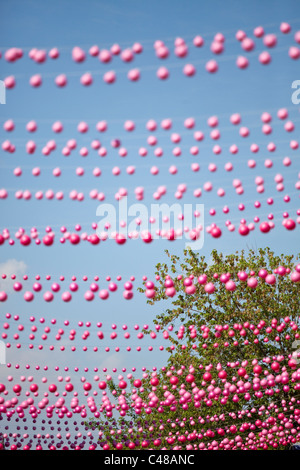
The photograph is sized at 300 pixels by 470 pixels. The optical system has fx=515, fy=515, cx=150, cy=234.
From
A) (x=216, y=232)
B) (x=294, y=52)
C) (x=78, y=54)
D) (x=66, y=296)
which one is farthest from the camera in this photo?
(x=66, y=296)

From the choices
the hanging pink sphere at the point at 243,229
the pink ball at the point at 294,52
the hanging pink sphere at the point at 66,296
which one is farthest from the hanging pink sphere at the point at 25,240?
the pink ball at the point at 294,52

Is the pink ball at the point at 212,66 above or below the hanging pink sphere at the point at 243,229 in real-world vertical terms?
above

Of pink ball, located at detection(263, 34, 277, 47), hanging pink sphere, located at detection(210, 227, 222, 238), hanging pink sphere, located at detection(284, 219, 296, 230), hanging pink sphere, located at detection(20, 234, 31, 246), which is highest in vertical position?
pink ball, located at detection(263, 34, 277, 47)

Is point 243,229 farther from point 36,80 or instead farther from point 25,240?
point 36,80

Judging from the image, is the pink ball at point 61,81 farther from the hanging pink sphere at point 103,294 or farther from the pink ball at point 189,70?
the hanging pink sphere at point 103,294

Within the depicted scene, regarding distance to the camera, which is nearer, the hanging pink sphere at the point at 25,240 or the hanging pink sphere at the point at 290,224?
the hanging pink sphere at the point at 25,240

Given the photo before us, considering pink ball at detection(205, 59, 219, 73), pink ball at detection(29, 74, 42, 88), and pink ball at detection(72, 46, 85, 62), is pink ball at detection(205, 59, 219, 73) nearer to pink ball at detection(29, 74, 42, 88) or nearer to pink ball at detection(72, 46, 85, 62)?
pink ball at detection(72, 46, 85, 62)

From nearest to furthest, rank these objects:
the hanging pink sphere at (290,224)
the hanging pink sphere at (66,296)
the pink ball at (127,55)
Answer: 1. the pink ball at (127,55)
2. the hanging pink sphere at (290,224)
3. the hanging pink sphere at (66,296)

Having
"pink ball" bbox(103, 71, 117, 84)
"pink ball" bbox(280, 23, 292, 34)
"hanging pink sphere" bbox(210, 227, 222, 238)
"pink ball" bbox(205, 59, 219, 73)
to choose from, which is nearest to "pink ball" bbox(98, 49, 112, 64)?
"pink ball" bbox(103, 71, 117, 84)

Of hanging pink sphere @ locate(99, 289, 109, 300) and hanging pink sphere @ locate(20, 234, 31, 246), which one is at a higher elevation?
hanging pink sphere @ locate(20, 234, 31, 246)

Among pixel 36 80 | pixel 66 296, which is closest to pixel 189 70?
pixel 36 80

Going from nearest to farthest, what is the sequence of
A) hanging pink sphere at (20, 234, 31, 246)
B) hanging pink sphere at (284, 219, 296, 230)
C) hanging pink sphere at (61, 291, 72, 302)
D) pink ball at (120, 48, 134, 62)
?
pink ball at (120, 48, 134, 62), hanging pink sphere at (20, 234, 31, 246), hanging pink sphere at (284, 219, 296, 230), hanging pink sphere at (61, 291, 72, 302)
